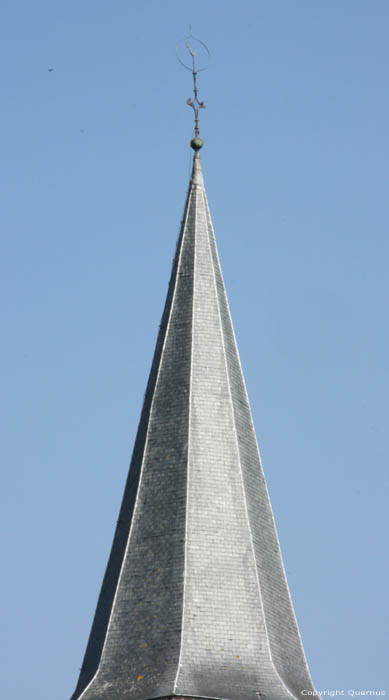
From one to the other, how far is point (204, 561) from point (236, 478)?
2466 millimetres

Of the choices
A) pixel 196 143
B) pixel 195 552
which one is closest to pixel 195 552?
pixel 195 552

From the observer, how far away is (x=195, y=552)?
45812 mm

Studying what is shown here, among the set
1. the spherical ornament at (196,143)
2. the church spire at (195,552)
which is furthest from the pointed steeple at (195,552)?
the spherical ornament at (196,143)

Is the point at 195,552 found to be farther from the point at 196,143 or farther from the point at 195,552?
the point at 196,143

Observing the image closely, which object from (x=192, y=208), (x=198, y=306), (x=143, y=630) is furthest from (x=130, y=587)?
(x=192, y=208)

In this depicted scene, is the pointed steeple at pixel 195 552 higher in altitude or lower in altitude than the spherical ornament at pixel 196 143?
lower

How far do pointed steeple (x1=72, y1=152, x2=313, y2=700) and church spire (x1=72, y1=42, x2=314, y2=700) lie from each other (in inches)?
1.3

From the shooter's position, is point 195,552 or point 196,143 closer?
point 195,552

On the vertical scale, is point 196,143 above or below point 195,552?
above

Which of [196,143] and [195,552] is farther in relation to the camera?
[196,143]

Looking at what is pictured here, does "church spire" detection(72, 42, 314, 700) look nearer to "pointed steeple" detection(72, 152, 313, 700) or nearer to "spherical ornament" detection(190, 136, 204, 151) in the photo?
"pointed steeple" detection(72, 152, 313, 700)

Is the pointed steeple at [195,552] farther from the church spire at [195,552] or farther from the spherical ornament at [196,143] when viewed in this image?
the spherical ornament at [196,143]

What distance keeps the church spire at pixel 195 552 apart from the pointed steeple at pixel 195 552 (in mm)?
32

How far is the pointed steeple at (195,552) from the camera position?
44469 millimetres
